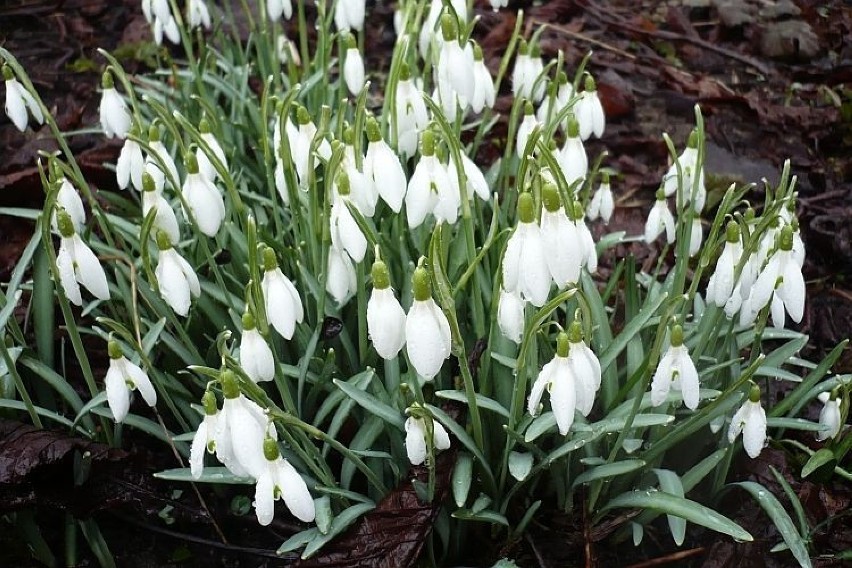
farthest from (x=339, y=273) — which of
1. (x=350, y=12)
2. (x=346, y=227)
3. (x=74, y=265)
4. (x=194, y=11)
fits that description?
(x=194, y=11)

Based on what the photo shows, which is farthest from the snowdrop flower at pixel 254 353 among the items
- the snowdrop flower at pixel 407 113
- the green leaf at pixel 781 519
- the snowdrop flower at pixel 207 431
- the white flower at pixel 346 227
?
the green leaf at pixel 781 519

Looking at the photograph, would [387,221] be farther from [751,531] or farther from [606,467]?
[751,531]

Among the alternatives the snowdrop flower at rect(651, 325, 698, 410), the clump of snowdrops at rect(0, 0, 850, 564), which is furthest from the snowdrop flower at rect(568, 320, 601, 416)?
the snowdrop flower at rect(651, 325, 698, 410)

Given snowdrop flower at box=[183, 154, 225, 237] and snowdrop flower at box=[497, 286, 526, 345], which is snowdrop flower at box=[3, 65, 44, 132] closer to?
snowdrop flower at box=[183, 154, 225, 237]

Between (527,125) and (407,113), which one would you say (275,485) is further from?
(527,125)

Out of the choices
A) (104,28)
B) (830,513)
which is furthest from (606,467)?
(104,28)

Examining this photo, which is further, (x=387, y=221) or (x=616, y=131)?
(x=616, y=131)

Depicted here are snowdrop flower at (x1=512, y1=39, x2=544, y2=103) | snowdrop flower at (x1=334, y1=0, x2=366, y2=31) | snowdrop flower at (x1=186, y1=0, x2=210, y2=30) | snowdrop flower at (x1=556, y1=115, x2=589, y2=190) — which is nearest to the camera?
snowdrop flower at (x1=556, y1=115, x2=589, y2=190)
